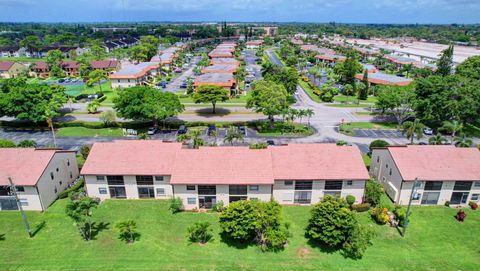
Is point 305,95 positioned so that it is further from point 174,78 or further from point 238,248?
point 238,248

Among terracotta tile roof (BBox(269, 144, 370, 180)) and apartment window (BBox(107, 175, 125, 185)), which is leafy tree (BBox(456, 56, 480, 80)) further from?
apartment window (BBox(107, 175, 125, 185))

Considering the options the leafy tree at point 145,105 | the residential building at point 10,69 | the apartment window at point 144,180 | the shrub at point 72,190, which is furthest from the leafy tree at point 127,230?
the residential building at point 10,69

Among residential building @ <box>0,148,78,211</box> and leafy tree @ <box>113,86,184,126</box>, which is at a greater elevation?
leafy tree @ <box>113,86,184,126</box>

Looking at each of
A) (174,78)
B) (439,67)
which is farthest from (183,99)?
(439,67)

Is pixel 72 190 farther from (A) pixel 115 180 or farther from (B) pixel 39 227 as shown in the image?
(B) pixel 39 227

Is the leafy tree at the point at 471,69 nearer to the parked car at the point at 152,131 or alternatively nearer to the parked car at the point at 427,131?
the parked car at the point at 427,131

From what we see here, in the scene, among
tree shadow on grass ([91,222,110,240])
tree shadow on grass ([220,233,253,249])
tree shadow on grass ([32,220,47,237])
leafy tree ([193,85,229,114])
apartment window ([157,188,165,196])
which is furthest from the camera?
leafy tree ([193,85,229,114])

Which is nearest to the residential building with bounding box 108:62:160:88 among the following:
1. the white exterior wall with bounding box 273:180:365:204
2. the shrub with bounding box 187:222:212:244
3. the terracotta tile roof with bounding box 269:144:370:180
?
the terracotta tile roof with bounding box 269:144:370:180
